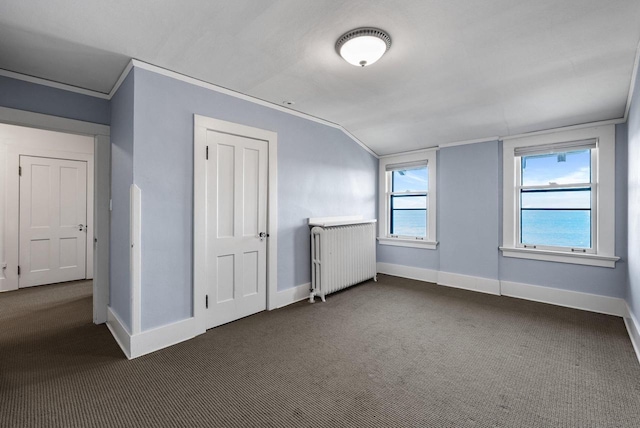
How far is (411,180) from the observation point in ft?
16.9

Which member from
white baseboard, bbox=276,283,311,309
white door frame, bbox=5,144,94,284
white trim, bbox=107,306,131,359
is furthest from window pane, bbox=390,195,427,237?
white door frame, bbox=5,144,94,284

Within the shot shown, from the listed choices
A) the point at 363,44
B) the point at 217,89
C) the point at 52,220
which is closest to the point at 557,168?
the point at 363,44

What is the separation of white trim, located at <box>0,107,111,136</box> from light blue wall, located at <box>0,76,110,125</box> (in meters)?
0.05

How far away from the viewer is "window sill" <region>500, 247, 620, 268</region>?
133 inches

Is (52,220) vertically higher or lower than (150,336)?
higher

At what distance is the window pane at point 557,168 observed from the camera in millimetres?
3607

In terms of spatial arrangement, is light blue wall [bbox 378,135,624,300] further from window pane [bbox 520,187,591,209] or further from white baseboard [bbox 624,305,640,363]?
white baseboard [bbox 624,305,640,363]

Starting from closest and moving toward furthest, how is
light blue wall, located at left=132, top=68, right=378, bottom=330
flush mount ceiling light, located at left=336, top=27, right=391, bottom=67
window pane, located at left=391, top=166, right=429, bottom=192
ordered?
flush mount ceiling light, located at left=336, top=27, right=391, bottom=67
light blue wall, located at left=132, top=68, right=378, bottom=330
window pane, located at left=391, top=166, right=429, bottom=192

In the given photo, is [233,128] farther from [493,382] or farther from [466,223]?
[466,223]

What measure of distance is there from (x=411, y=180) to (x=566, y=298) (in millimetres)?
2694

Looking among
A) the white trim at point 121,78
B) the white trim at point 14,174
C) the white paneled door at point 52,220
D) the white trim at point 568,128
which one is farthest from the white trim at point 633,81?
the white paneled door at point 52,220

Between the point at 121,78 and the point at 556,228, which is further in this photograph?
the point at 556,228

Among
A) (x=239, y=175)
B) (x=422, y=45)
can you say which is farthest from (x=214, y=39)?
(x=422, y=45)

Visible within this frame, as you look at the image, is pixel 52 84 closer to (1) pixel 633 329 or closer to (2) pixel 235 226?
(2) pixel 235 226
